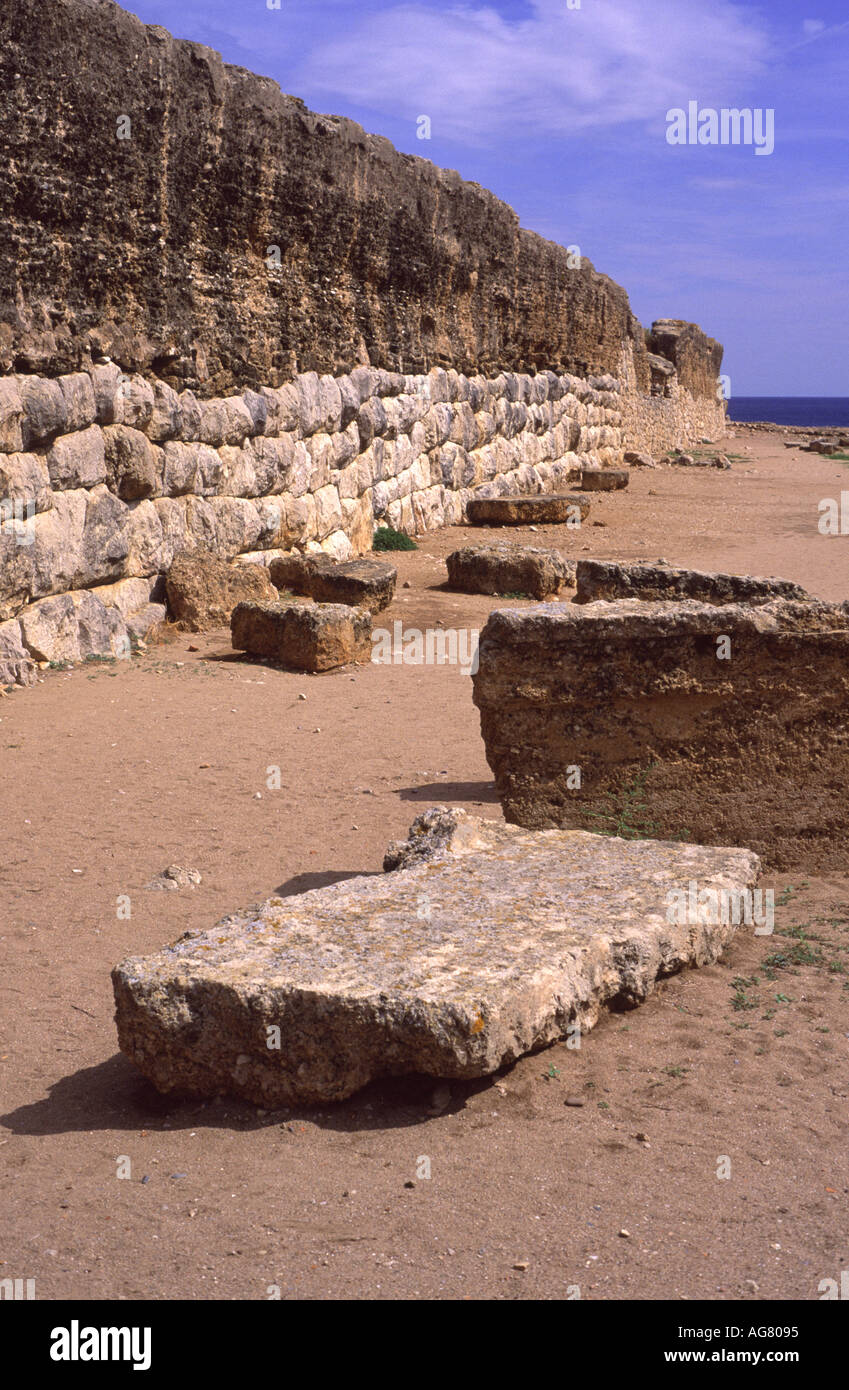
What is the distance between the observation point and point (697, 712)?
4.97m

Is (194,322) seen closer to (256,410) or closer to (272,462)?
(256,410)

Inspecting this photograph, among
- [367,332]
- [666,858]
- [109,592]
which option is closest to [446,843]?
[666,858]

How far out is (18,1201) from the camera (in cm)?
290

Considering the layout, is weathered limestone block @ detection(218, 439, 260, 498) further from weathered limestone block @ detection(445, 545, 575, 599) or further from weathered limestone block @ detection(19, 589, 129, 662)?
weathered limestone block @ detection(445, 545, 575, 599)

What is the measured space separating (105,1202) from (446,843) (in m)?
1.94

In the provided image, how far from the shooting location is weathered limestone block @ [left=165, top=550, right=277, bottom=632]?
9500mm

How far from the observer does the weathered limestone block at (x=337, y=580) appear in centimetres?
1025

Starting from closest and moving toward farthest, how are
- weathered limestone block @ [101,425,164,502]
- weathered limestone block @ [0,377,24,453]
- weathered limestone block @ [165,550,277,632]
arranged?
weathered limestone block @ [0,377,24,453] → weathered limestone block @ [101,425,164,502] → weathered limestone block @ [165,550,277,632]

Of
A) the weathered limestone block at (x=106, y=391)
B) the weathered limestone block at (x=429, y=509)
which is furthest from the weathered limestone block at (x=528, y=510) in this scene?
the weathered limestone block at (x=106, y=391)

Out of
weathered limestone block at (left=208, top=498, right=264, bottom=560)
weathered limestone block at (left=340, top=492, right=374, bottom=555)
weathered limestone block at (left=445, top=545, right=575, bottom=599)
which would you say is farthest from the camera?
weathered limestone block at (left=340, top=492, right=374, bottom=555)

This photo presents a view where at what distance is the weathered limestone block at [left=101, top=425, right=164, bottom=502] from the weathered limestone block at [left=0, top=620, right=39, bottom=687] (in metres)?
1.54

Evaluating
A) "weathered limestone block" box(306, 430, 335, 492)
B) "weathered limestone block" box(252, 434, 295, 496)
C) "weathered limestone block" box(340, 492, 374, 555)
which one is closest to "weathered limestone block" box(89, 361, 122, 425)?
"weathered limestone block" box(252, 434, 295, 496)

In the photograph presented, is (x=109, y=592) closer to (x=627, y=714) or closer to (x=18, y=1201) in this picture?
(x=627, y=714)

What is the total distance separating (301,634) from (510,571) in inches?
135
